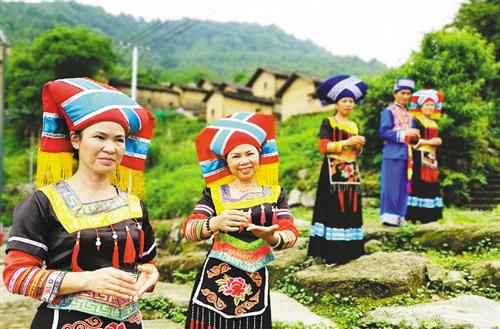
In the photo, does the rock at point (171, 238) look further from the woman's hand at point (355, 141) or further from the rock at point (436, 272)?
the rock at point (436, 272)

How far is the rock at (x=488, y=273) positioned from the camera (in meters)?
4.89

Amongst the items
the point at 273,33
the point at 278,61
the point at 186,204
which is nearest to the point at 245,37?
the point at 273,33

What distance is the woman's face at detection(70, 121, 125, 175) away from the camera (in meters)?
2.15

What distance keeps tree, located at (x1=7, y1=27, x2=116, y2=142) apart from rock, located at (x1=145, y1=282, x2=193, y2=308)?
31434 mm

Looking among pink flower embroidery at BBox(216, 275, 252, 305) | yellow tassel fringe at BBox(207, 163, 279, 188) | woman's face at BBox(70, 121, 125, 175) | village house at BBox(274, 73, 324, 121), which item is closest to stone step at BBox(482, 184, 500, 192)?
yellow tassel fringe at BBox(207, 163, 279, 188)

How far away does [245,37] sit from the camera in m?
101

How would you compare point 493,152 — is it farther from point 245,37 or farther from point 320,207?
point 245,37

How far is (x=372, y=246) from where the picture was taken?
628 cm

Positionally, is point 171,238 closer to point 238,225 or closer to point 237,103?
point 238,225

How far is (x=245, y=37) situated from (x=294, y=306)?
99.7m

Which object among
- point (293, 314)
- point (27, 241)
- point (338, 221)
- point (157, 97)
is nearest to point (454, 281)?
point (338, 221)

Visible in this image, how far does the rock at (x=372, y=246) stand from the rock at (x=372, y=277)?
0.84m

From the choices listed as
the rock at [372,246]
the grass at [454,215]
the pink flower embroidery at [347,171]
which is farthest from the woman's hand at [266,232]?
the grass at [454,215]

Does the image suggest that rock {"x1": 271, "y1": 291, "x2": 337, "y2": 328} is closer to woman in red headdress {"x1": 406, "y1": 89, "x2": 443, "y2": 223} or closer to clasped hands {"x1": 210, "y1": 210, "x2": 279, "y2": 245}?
clasped hands {"x1": 210, "y1": 210, "x2": 279, "y2": 245}
